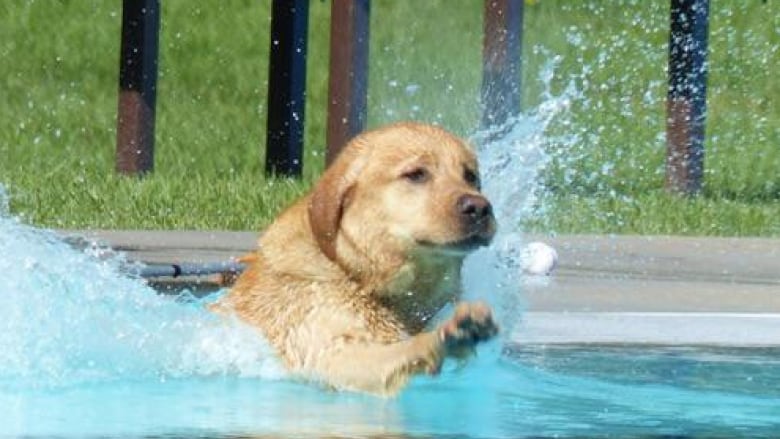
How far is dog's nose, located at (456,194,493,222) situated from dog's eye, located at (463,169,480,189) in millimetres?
283

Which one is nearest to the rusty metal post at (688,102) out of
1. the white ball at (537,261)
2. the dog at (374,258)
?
the white ball at (537,261)

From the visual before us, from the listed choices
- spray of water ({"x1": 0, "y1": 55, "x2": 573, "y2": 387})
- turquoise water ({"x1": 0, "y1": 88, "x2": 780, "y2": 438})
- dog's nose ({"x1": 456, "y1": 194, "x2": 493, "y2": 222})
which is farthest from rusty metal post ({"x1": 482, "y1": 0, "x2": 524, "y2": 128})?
dog's nose ({"x1": 456, "y1": 194, "x2": 493, "y2": 222})

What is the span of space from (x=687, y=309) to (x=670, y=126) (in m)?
5.23

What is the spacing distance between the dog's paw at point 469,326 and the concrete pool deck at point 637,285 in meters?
1.97

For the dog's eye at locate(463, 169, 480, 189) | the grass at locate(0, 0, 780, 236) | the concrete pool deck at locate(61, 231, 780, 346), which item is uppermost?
the dog's eye at locate(463, 169, 480, 189)

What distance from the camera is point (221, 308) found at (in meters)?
6.36

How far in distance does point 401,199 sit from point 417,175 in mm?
83

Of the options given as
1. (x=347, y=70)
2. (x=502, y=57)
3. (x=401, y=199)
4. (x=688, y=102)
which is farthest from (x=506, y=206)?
(x=688, y=102)

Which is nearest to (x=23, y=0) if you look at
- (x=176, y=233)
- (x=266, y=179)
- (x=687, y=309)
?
(x=266, y=179)

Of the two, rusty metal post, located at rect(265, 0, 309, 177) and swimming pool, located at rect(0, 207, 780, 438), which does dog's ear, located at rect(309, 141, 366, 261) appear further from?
rusty metal post, located at rect(265, 0, 309, 177)

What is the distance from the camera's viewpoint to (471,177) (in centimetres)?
605

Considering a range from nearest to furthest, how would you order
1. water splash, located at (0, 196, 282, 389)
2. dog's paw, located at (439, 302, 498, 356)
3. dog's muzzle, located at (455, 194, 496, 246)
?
dog's paw, located at (439, 302, 498, 356)
dog's muzzle, located at (455, 194, 496, 246)
water splash, located at (0, 196, 282, 389)

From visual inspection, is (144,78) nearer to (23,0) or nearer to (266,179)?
(266,179)

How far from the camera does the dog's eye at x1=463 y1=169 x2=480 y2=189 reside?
6.00m
